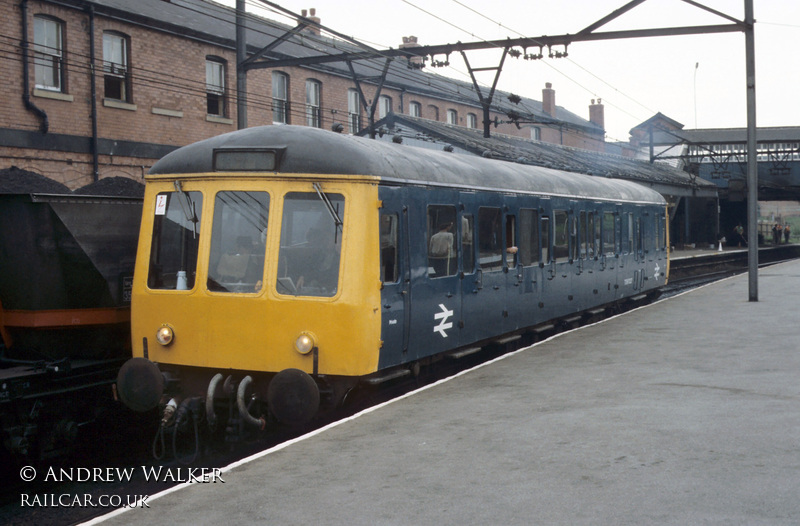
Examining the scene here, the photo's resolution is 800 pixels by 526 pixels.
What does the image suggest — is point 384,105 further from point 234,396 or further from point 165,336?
point 234,396

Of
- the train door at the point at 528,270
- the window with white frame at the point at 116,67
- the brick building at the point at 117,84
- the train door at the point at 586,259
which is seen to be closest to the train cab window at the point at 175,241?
the train door at the point at 528,270

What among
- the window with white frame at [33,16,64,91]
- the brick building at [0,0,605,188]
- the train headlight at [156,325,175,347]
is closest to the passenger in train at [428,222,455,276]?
the train headlight at [156,325,175,347]

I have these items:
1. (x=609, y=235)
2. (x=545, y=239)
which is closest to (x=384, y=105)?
(x=609, y=235)

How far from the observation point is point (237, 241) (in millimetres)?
8297

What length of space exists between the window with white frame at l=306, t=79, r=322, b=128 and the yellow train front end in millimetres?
22890

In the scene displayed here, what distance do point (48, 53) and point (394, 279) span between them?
15683 millimetres

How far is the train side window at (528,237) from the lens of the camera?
12164mm

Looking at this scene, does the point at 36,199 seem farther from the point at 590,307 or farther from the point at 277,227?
the point at 590,307

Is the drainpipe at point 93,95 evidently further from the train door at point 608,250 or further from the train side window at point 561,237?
the train side window at point 561,237

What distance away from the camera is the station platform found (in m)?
5.16

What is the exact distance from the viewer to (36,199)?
7957mm

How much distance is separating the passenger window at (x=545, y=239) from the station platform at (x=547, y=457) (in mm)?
2883

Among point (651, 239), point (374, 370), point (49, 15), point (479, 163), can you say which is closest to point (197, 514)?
point (374, 370)

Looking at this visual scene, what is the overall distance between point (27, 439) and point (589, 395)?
504 centimetres
